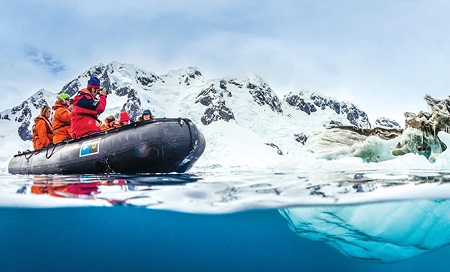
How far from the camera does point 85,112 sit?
33.8 feet

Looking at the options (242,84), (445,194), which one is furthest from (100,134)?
(242,84)

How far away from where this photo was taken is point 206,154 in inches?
3602

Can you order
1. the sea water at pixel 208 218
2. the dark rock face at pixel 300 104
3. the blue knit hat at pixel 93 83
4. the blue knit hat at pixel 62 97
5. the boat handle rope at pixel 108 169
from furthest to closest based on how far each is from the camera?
the dark rock face at pixel 300 104 < the blue knit hat at pixel 62 97 < the blue knit hat at pixel 93 83 < the boat handle rope at pixel 108 169 < the sea water at pixel 208 218

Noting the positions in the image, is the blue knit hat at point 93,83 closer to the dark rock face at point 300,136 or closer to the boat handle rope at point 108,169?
the boat handle rope at point 108,169

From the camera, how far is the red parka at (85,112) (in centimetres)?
1008

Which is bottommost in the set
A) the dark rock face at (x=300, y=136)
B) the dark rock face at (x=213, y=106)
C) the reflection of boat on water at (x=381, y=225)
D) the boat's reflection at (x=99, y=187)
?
the reflection of boat on water at (x=381, y=225)

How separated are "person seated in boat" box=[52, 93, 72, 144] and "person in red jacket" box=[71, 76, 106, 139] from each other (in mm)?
1060

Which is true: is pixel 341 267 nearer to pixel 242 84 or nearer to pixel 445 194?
pixel 445 194

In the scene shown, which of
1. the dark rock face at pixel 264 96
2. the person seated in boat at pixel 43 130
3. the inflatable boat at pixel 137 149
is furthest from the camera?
the dark rock face at pixel 264 96

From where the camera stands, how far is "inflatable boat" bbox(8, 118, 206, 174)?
9.08 metres

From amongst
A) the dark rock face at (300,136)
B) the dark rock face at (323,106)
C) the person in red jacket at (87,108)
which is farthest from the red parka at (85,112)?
the dark rock face at (323,106)

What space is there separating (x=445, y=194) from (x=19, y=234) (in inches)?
385

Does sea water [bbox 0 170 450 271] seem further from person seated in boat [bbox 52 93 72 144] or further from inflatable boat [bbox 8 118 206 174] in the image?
person seated in boat [bbox 52 93 72 144]

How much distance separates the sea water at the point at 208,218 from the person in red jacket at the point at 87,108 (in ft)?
6.43
